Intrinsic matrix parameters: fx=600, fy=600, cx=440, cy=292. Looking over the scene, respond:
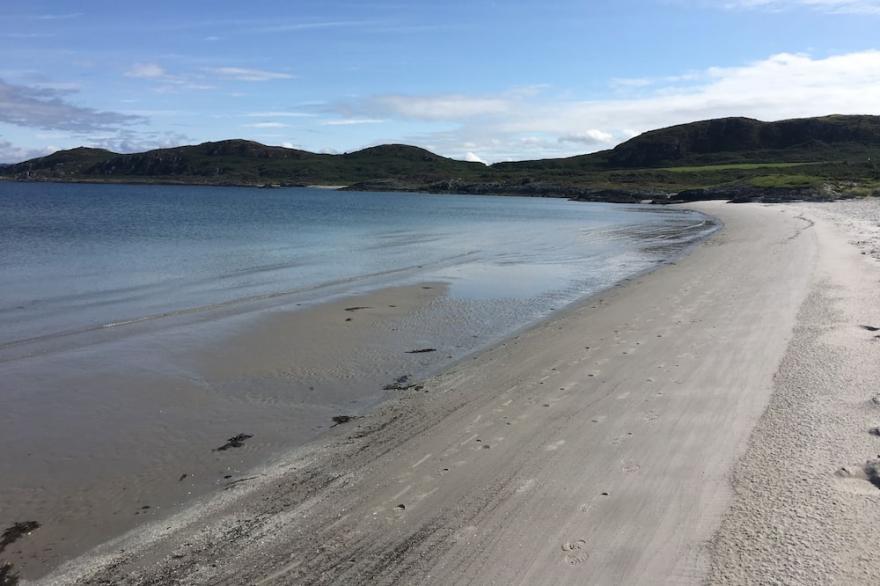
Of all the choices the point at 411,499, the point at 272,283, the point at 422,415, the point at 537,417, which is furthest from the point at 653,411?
the point at 272,283

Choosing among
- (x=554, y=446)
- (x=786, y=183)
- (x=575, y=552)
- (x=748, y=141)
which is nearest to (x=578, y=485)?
(x=554, y=446)

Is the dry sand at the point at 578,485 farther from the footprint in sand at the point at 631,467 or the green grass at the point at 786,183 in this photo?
the green grass at the point at 786,183

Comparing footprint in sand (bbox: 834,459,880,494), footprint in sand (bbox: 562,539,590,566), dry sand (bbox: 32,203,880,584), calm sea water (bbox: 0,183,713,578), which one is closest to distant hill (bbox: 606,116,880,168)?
calm sea water (bbox: 0,183,713,578)

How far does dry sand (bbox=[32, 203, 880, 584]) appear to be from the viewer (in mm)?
4379

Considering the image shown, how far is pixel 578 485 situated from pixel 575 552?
108cm

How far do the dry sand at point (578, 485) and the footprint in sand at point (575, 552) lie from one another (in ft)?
0.05

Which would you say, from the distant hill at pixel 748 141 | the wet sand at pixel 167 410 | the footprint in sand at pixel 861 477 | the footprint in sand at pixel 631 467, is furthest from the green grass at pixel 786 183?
the distant hill at pixel 748 141

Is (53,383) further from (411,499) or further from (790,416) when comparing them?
(790,416)

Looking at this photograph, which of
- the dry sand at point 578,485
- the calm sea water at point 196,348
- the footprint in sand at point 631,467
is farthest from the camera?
the calm sea water at point 196,348

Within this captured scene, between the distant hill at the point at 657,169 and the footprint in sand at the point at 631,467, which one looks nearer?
the footprint in sand at the point at 631,467

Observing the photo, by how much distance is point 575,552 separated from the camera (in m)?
4.47

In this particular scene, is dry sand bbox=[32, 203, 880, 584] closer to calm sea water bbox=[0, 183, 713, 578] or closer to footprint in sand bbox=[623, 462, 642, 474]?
footprint in sand bbox=[623, 462, 642, 474]

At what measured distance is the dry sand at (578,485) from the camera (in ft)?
14.4

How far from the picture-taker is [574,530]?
15.6 ft
